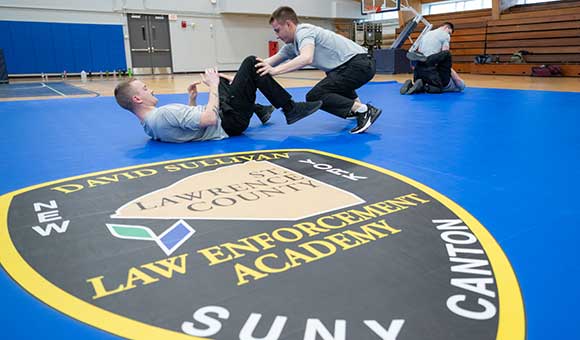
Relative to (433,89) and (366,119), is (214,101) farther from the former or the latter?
(433,89)

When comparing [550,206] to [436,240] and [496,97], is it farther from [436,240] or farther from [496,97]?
[496,97]

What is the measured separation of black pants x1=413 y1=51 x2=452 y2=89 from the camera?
6211 mm

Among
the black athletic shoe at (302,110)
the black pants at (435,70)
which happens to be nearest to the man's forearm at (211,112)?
the black athletic shoe at (302,110)

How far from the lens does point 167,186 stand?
2041 mm

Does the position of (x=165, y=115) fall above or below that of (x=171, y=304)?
above

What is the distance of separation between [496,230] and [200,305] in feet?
3.67

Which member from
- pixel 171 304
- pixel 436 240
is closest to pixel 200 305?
pixel 171 304

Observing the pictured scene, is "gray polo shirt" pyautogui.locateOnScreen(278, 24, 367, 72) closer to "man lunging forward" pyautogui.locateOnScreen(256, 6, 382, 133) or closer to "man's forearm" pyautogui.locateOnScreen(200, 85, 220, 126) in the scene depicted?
"man lunging forward" pyautogui.locateOnScreen(256, 6, 382, 133)

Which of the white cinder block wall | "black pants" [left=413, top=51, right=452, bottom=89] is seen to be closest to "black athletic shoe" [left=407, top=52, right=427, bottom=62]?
"black pants" [left=413, top=51, right=452, bottom=89]

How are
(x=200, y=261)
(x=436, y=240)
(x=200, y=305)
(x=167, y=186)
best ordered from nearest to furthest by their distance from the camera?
(x=200, y=305) → (x=200, y=261) → (x=436, y=240) → (x=167, y=186)

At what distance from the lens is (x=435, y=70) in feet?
20.9

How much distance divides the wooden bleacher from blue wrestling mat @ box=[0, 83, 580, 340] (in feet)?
30.3

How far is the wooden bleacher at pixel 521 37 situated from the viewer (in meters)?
10.1

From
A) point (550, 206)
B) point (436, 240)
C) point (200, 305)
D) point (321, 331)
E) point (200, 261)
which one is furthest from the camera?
point (550, 206)
